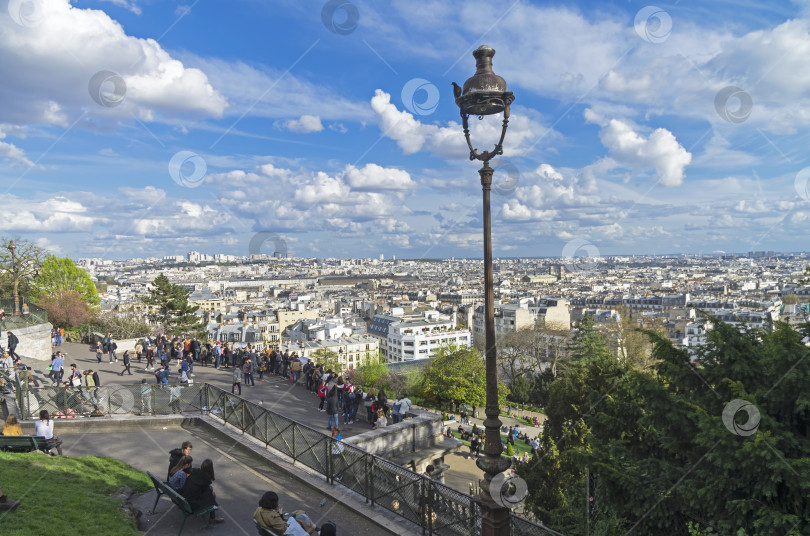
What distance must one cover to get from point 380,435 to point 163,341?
540 inches

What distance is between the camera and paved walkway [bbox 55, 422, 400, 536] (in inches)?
286

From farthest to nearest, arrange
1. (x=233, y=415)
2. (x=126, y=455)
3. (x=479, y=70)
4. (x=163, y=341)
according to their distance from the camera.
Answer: (x=163, y=341) < (x=233, y=415) < (x=126, y=455) < (x=479, y=70)

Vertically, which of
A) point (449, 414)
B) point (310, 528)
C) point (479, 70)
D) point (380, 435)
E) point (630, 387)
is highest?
point (479, 70)

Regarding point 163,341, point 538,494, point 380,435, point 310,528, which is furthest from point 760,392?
point 163,341

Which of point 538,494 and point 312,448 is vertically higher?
point 312,448

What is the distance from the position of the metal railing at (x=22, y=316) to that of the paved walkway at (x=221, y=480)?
1600 centimetres

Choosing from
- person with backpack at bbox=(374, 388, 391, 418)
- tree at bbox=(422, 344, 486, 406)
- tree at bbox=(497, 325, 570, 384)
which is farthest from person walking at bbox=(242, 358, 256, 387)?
tree at bbox=(497, 325, 570, 384)

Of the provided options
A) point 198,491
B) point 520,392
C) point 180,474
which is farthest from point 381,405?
point 520,392

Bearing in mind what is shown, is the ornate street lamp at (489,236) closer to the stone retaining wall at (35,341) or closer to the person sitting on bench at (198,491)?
the person sitting on bench at (198,491)

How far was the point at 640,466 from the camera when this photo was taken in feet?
25.4

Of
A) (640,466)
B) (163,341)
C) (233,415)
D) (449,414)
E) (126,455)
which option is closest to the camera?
(640,466)

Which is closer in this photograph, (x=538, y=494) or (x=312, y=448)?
(x=312, y=448)

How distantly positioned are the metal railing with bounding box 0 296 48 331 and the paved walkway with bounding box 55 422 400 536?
16.0 metres

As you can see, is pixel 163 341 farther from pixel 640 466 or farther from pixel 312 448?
pixel 640 466
